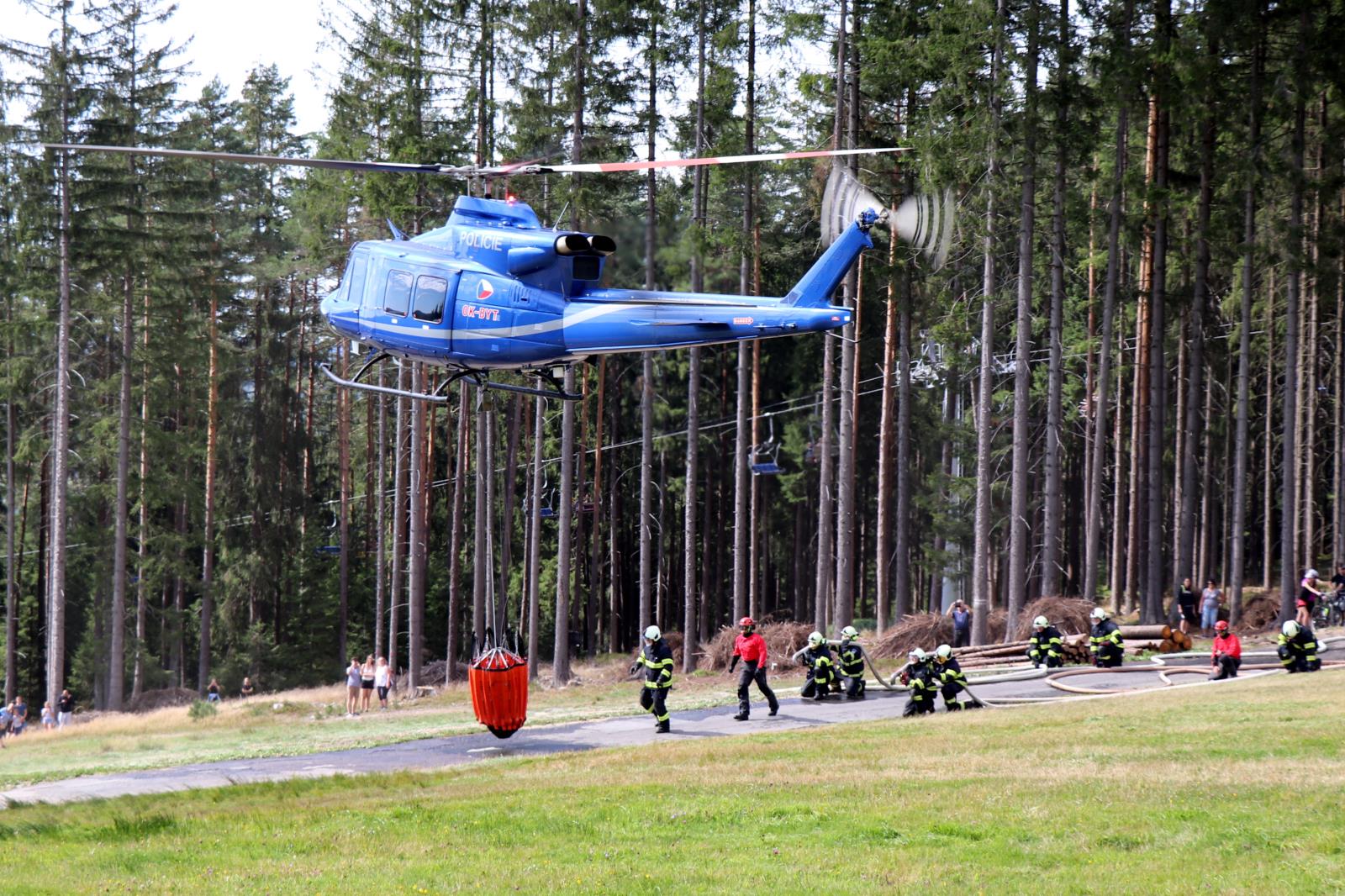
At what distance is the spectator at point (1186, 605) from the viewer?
33.5 m

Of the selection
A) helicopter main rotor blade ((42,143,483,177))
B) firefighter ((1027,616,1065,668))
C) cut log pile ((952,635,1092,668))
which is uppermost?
helicopter main rotor blade ((42,143,483,177))

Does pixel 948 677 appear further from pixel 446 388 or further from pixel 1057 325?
pixel 1057 325

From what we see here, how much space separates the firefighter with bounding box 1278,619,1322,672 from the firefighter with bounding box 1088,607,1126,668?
307 cm

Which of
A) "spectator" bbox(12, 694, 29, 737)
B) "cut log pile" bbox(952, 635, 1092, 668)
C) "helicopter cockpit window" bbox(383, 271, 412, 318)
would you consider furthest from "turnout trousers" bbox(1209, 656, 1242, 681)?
"spectator" bbox(12, 694, 29, 737)

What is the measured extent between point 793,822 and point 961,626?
19414 millimetres

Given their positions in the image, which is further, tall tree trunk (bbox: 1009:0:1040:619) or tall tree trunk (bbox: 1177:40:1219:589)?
tall tree trunk (bbox: 1177:40:1219:589)

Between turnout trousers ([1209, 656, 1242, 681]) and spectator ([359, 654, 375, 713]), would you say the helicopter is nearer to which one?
turnout trousers ([1209, 656, 1242, 681])

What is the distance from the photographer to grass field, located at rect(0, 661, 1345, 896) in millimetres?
11664

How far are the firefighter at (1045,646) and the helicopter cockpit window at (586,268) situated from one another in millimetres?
13144

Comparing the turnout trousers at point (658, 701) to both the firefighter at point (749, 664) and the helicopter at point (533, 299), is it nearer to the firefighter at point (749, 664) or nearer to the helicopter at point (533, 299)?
the firefighter at point (749, 664)

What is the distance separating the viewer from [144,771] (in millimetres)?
21906

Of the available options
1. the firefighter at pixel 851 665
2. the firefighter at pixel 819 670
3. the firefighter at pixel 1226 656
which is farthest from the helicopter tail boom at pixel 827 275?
the firefighter at pixel 1226 656

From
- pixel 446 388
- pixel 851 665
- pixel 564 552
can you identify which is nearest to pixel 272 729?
pixel 564 552

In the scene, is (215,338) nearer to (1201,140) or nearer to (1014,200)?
(1014,200)
